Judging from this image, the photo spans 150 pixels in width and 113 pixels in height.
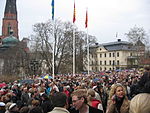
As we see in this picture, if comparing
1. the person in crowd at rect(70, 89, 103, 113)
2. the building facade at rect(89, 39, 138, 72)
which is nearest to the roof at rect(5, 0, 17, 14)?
the building facade at rect(89, 39, 138, 72)

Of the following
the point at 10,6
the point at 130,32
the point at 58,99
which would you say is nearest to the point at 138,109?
the point at 58,99

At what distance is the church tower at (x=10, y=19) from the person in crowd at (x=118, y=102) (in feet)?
337

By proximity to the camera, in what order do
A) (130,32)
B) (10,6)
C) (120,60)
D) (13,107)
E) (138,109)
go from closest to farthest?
(138,109) < (13,107) < (130,32) < (120,60) < (10,6)

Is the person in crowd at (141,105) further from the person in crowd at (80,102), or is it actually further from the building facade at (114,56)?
the building facade at (114,56)

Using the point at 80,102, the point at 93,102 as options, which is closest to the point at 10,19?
the point at 93,102

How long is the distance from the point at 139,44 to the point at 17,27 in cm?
6486

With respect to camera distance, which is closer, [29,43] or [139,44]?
[29,43]

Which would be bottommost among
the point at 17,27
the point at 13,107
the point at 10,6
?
the point at 13,107

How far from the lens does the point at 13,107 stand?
19.7ft

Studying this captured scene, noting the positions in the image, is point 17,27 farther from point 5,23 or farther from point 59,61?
point 59,61

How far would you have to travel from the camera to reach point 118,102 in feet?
14.2

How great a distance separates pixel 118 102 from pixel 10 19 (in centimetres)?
10354

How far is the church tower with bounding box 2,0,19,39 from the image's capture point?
101438 mm

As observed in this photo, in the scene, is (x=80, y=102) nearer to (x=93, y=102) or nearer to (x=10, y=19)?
(x=93, y=102)
